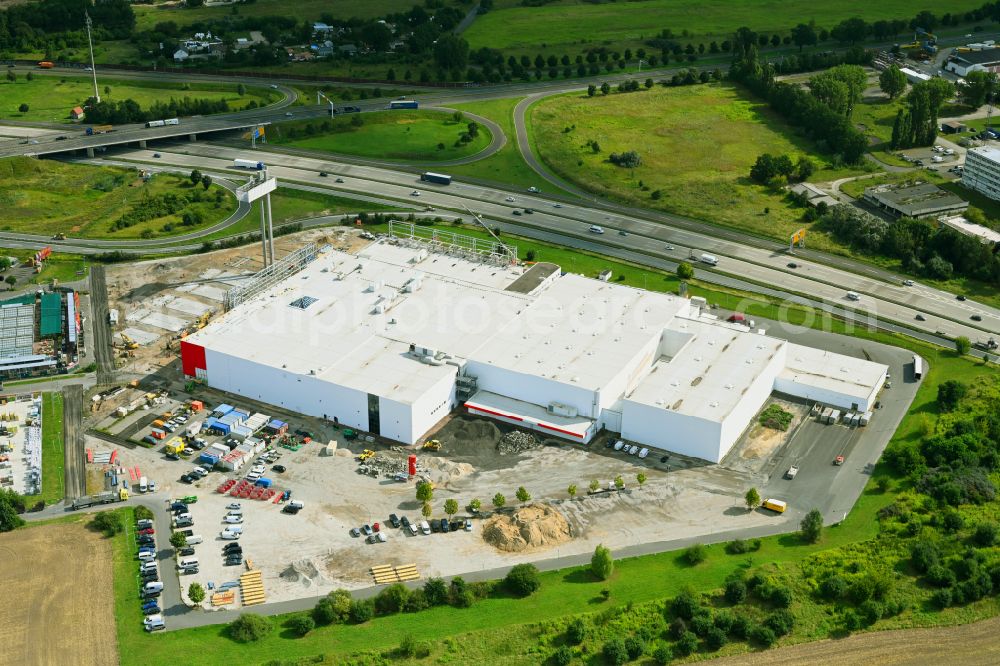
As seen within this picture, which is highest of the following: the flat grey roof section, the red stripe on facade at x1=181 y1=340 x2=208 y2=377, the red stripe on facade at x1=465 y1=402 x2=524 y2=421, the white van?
the flat grey roof section

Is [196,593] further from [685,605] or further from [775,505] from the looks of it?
[775,505]

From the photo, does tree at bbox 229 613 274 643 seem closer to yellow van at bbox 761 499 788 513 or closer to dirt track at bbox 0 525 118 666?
dirt track at bbox 0 525 118 666

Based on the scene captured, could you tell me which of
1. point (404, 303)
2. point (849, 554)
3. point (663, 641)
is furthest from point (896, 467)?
point (404, 303)

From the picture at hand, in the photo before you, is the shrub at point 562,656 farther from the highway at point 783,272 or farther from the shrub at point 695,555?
the highway at point 783,272

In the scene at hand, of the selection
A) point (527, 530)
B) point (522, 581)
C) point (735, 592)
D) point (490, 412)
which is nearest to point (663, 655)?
point (735, 592)

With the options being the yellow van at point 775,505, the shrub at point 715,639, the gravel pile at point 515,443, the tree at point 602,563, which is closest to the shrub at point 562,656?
the tree at point 602,563

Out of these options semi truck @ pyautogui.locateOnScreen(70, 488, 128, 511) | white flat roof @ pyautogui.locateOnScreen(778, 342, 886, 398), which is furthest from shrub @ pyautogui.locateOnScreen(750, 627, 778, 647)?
semi truck @ pyautogui.locateOnScreen(70, 488, 128, 511)
